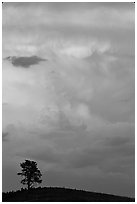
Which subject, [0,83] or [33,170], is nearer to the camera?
[0,83]

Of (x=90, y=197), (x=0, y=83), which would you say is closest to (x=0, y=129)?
(x=0, y=83)

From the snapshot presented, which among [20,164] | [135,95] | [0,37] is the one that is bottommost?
[20,164]

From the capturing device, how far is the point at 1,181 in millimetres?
26922

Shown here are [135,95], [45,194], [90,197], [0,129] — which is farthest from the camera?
[45,194]

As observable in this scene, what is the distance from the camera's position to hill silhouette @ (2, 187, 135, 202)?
54.7 metres

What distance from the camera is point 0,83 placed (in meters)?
27.7

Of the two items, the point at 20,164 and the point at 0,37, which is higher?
the point at 0,37

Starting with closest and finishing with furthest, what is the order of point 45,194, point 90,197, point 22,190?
point 90,197 < point 45,194 < point 22,190

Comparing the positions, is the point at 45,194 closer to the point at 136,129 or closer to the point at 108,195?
the point at 108,195

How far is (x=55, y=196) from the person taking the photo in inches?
2286

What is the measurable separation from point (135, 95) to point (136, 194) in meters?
7.23

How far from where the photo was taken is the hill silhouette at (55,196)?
179ft

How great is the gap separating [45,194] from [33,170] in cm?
931

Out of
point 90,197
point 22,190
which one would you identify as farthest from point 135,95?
point 22,190
